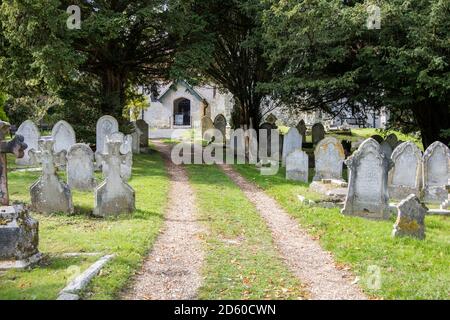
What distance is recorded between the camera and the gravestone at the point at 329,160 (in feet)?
47.3

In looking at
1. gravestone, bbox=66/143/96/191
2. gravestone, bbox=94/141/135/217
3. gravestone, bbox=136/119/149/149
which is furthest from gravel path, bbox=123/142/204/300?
gravestone, bbox=136/119/149/149

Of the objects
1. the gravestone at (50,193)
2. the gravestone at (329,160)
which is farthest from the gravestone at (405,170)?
the gravestone at (50,193)

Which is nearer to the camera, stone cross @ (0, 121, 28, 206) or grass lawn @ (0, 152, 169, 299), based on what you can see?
grass lawn @ (0, 152, 169, 299)

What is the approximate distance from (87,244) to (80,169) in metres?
5.26

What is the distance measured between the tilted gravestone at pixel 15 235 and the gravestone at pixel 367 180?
6.62 meters

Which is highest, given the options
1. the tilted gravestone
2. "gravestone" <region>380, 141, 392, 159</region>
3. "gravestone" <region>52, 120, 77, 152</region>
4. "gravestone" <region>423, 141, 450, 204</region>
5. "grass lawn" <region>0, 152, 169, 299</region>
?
"gravestone" <region>52, 120, 77, 152</region>

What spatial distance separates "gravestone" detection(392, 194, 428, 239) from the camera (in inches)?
338

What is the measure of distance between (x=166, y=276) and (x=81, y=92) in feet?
48.5

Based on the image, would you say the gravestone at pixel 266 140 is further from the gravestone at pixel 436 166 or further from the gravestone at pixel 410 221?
the gravestone at pixel 410 221

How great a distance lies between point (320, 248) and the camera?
825 cm

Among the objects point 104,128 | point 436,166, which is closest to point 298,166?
point 436,166

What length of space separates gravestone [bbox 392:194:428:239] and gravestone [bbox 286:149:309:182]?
260 inches

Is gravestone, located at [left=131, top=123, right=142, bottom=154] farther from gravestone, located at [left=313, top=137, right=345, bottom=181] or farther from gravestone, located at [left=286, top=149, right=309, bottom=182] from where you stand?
gravestone, located at [left=313, top=137, right=345, bottom=181]
